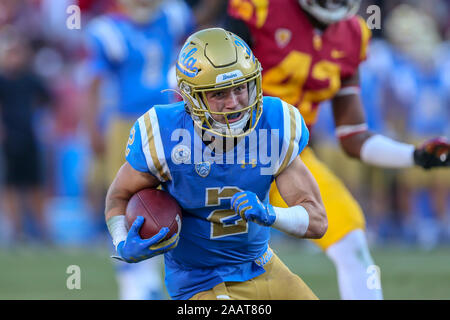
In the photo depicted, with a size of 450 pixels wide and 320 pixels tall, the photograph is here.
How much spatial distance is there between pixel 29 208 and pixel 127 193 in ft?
20.0

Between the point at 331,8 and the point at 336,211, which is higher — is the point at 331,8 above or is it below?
above

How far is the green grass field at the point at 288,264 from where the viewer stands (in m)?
5.95

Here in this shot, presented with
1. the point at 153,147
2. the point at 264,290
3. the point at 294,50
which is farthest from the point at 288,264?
the point at 153,147

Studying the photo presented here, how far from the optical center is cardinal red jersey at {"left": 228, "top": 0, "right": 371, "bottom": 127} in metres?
4.36

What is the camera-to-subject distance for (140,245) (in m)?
3.17

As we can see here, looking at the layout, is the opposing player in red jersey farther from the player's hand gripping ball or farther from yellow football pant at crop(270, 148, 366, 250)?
the player's hand gripping ball

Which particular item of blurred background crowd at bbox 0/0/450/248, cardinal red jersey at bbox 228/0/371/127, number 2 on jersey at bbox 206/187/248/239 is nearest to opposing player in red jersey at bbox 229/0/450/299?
cardinal red jersey at bbox 228/0/371/127

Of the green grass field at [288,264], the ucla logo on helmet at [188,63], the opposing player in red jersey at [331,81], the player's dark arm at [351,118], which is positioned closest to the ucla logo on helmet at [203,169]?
the ucla logo on helmet at [188,63]

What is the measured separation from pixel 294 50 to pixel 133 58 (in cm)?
172

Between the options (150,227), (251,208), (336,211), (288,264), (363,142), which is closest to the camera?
(251,208)

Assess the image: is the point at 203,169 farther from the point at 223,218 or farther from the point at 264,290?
the point at 264,290

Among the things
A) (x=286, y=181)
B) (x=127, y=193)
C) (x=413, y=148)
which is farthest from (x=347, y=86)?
(x=127, y=193)

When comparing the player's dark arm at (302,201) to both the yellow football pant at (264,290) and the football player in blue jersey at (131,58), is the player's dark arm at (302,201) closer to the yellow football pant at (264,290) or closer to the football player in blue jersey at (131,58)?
the yellow football pant at (264,290)

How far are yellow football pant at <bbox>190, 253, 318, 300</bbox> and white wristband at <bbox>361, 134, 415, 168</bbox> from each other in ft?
3.75
